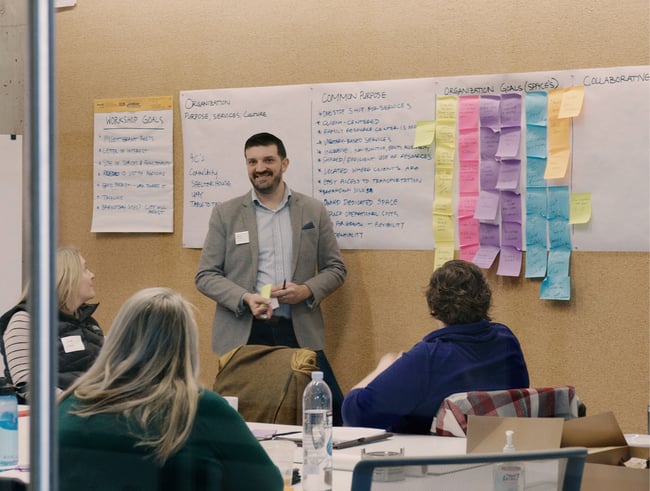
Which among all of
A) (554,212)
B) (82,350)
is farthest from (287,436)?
(554,212)

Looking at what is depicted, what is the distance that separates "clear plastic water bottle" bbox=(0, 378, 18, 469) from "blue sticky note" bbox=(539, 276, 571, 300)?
1.95 metres

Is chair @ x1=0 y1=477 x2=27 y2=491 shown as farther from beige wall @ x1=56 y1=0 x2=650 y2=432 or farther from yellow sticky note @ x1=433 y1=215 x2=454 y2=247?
yellow sticky note @ x1=433 y1=215 x2=454 y2=247

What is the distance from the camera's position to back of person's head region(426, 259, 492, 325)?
279cm

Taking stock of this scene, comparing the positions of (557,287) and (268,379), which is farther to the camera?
(557,287)

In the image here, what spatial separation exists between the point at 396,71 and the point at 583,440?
6.36ft

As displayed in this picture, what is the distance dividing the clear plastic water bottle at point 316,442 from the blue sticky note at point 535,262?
2.91ft

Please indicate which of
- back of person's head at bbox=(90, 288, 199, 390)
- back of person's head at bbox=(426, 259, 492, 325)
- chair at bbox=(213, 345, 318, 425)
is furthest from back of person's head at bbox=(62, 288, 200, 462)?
back of person's head at bbox=(426, 259, 492, 325)

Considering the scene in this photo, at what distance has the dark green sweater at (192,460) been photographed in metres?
1.66

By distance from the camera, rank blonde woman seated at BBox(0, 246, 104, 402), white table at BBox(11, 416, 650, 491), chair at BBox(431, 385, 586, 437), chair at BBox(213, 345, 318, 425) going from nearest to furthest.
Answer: blonde woman seated at BBox(0, 246, 104, 402), white table at BBox(11, 416, 650, 491), chair at BBox(431, 385, 586, 437), chair at BBox(213, 345, 318, 425)

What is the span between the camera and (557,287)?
3.29m

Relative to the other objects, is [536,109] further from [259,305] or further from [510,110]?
[259,305]

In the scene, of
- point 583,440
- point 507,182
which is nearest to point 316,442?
point 583,440

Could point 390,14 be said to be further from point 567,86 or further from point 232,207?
point 232,207

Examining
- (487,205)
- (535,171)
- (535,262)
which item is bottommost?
(535,262)
